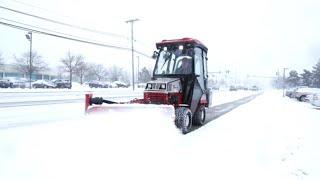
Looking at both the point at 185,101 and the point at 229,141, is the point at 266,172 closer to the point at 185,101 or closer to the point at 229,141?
the point at 229,141

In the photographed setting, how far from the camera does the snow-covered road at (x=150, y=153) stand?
555 cm

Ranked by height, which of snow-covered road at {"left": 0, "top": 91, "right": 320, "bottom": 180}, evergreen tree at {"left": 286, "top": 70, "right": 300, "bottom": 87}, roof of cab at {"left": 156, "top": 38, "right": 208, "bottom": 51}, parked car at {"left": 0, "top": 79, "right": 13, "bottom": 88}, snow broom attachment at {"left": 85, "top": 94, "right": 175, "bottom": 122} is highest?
evergreen tree at {"left": 286, "top": 70, "right": 300, "bottom": 87}

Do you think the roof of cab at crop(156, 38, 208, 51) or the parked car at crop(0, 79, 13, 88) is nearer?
the roof of cab at crop(156, 38, 208, 51)

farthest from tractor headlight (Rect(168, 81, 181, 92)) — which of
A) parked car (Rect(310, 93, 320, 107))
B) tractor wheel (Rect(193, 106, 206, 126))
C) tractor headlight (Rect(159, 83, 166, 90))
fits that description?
parked car (Rect(310, 93, 320, 107))

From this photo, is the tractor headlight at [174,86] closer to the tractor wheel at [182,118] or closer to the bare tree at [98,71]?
the tractor wheel at [182,118]

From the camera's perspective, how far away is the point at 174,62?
10750 mm

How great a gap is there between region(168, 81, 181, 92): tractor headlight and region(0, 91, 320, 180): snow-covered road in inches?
61.7

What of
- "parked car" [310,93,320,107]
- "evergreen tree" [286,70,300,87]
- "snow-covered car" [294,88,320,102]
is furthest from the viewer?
"evergreen tree" [286,70,300,87]

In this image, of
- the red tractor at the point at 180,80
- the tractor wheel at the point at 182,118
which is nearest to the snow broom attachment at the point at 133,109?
the tractor wheel at the point at 182,118

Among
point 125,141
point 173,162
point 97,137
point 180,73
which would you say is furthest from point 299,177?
point 180,73

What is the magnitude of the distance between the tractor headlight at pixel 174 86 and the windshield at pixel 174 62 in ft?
1.82

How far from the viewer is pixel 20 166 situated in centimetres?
584

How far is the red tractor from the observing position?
9641mm

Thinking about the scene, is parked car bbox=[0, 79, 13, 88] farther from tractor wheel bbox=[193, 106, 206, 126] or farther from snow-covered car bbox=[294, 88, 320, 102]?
tractor wheel bbox=[193, 106, 206, 126]
